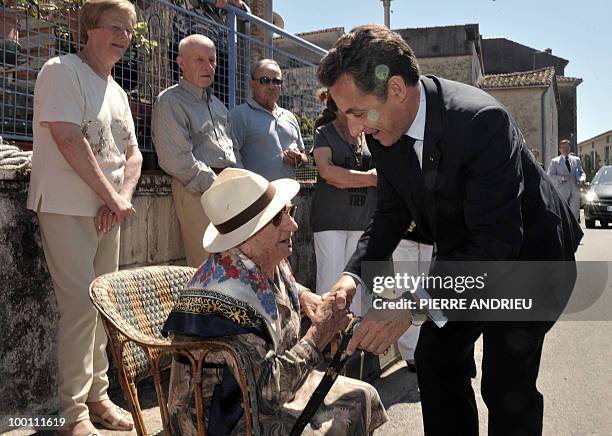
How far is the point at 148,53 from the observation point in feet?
16.4

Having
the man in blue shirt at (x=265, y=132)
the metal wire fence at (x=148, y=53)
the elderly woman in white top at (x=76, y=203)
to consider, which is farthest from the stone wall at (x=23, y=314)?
the man in blue shirt at (x=265, y=132)

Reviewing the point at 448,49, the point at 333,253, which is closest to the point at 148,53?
the point at 333,253

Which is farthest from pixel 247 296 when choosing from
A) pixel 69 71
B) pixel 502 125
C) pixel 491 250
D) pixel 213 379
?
pixel 69 71

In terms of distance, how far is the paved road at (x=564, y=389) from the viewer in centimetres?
386

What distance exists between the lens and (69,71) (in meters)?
3.43

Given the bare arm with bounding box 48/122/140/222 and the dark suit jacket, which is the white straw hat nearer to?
the dark suit jacket

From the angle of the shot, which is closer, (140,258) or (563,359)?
(140,258)

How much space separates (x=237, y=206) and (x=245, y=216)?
0.05 metres

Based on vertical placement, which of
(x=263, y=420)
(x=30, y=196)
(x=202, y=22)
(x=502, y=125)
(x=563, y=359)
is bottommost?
(x=563, y=359)

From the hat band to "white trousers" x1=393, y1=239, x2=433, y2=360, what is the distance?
2.41m

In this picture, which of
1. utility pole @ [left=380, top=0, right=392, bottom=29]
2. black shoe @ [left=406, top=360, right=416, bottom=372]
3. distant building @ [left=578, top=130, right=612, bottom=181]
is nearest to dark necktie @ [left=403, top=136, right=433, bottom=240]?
black shoe @ [left=406, top=360, right=416, bottom=372]

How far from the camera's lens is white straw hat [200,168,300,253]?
2.44 m

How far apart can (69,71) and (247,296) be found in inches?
71.7

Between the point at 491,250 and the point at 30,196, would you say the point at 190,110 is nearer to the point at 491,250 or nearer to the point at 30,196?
the point at 30,196
